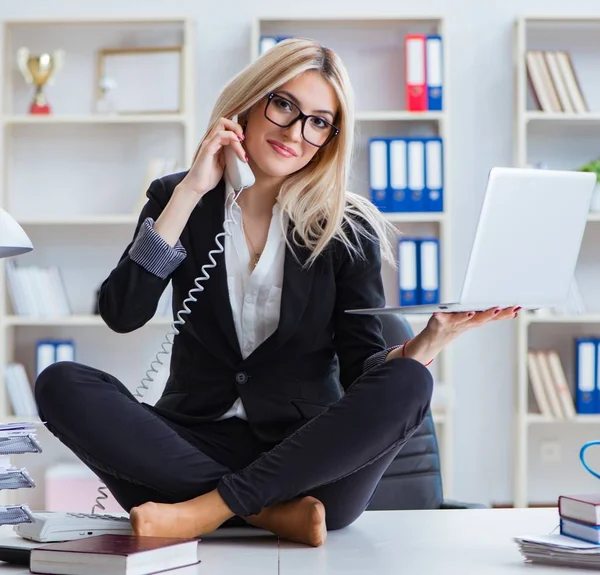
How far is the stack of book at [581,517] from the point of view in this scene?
137 cm

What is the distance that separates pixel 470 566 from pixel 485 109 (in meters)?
2.78

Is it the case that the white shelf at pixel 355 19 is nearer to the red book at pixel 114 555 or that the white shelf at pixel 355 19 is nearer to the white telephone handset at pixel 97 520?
the white telephone handset at pixel 97 520

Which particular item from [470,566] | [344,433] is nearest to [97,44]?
[344,433]

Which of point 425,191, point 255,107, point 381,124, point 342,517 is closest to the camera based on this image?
point 342,517

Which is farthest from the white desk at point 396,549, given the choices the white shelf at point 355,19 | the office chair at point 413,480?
the white shelf at point 355,19

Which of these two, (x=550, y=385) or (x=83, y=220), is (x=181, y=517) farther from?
(x=550, y=385)

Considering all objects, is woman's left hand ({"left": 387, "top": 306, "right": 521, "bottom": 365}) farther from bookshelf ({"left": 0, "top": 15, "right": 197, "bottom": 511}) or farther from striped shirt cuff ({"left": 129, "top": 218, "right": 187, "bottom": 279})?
bookshelf ({"left": 0, "top": 15, "right": 197, "bottom": 511})

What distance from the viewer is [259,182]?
193 cm

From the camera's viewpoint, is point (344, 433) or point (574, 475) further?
point (574, 475)

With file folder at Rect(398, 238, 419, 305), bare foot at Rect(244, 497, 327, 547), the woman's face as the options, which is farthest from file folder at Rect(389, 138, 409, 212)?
bare foot at Rect(244, 497, 327, 547)

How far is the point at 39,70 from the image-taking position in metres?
3.79

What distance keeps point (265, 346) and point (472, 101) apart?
2.42m

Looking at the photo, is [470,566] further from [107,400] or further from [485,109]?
[485,109]

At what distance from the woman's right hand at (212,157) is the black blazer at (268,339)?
104 mm
